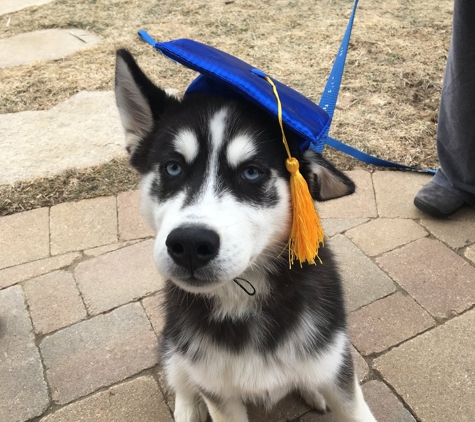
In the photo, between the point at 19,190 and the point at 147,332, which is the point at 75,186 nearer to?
the point at 19,190

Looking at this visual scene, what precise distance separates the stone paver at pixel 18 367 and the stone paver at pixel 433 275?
2039 millimetres

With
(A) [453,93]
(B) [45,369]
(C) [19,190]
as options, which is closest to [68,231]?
(C) [19,190]

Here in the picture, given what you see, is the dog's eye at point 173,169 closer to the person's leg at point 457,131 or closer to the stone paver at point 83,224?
the stone paver at point 83,224

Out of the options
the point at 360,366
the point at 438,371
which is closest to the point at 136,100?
the point at 360,366

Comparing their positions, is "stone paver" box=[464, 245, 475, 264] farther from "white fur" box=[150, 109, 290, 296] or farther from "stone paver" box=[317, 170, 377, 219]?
"white fur" box=[150, 109, 290, 296]

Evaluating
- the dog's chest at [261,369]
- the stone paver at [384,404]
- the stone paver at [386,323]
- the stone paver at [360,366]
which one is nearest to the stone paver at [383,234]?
the stone paver at [386,323]

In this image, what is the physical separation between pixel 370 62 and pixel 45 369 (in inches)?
172

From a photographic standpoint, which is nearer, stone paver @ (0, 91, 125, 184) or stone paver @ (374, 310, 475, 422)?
stone paver @ (374, 310, 475, 422)

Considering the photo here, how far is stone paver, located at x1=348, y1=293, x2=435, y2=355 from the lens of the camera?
236 cm

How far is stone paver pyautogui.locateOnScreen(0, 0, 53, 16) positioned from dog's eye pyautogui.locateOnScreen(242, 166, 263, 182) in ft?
23.2

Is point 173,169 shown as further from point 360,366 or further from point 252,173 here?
point 360,366

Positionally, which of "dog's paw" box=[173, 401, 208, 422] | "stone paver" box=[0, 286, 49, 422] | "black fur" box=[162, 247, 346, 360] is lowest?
"stone paver" box=[0, 286, 49, 422]

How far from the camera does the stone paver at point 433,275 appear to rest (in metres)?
2.51

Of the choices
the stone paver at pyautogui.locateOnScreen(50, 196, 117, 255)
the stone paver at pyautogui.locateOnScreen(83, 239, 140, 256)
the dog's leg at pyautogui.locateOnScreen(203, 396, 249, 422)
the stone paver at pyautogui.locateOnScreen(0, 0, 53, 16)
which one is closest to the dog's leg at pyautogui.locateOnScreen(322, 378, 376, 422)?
the dog's leg at pyautogui.locateOnScreen(203, 396, 249, 422)
